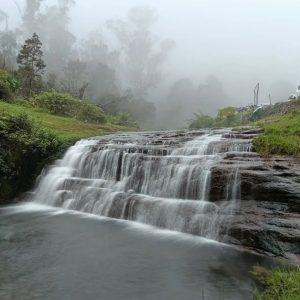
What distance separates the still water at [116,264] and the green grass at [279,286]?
0.95ft

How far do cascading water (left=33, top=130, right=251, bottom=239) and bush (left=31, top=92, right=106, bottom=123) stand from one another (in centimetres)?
1525

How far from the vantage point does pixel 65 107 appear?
34562 millimetres

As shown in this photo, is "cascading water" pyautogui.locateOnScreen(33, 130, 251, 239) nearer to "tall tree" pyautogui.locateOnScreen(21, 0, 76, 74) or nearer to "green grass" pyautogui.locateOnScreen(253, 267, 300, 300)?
"green grass" pyautogui.locateOnScreen(253, 267, 300, 300)

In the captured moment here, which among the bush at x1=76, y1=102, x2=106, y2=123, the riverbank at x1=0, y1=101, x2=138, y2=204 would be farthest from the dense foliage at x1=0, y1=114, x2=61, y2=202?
the bush at x1=76, y1=102, x2=106, y2=123

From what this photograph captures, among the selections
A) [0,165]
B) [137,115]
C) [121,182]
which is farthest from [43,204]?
[137,115]

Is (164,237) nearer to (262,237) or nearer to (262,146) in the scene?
(262,237)

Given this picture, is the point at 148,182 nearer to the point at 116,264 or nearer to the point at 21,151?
the point at 116,264

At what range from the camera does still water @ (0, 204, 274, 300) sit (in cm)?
763

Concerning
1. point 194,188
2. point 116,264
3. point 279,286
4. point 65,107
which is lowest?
point 116,264

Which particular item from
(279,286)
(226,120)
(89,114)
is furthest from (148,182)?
(226,120)

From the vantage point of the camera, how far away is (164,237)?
11258 mm

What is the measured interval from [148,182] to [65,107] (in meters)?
22.0

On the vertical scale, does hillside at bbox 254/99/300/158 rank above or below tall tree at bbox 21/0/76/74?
below

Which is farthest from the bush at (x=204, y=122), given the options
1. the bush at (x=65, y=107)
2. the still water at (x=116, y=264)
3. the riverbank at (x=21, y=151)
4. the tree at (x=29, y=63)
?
the still water at (x=116, y=264)
